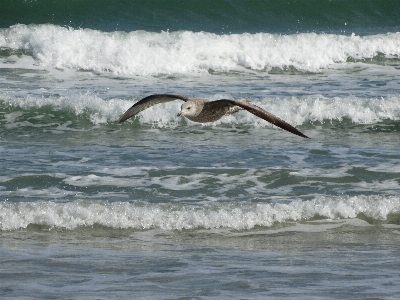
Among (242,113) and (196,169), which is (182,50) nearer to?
(242,113)

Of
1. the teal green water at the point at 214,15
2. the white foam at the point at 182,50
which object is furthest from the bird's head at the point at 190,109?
the teal green water at the point at 214,15

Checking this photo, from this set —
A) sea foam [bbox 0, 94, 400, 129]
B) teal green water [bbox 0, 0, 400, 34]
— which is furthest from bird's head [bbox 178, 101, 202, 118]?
teal green water [bbox 0, 0, 400, 34]

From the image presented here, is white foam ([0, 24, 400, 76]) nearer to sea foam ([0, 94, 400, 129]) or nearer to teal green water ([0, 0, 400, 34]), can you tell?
teal green water ([0, 0, 400, 34])

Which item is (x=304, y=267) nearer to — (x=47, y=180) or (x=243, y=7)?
(x=47, y=180)

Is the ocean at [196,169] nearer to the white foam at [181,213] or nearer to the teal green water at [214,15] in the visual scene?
the white foam at [181,213]

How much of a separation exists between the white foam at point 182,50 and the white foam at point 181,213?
317 inches

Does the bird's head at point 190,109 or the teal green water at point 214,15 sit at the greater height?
the teal green water at point 214,15

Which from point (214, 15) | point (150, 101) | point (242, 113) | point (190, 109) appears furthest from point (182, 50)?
point (190, 109)

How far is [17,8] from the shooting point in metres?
20.2

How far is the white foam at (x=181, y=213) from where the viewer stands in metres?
7.25

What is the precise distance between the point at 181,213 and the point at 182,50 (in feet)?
30.9

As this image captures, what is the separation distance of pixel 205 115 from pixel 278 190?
1394 mm

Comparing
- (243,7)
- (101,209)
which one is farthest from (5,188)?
(243,7)

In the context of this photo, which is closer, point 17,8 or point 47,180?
point 47,180
